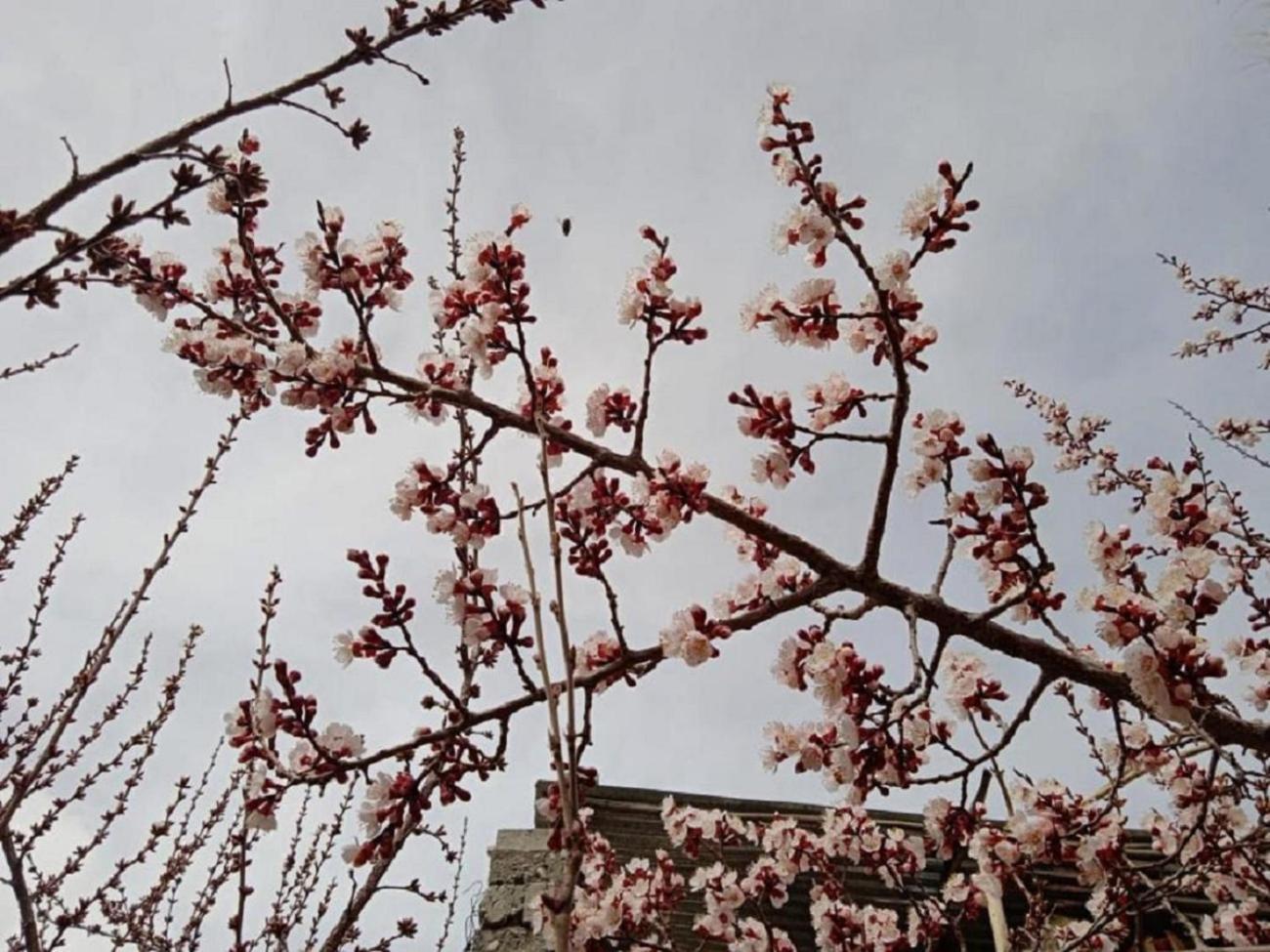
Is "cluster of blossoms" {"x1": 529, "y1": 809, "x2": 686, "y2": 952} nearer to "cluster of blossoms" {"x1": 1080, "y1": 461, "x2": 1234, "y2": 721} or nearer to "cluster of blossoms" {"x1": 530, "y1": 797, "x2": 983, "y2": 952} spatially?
"cluster of blossoms" {"x1": 530, "y1": 797, "x2": 983, "y2": 952}

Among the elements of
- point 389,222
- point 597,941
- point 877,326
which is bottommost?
point 597,941

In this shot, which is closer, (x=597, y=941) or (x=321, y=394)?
(x=321, y=394)

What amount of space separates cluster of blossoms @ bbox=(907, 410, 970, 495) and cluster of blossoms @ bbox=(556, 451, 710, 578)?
3.09ft

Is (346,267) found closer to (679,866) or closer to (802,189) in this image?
(802,189)

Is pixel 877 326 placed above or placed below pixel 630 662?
above

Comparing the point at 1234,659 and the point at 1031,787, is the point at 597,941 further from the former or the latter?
the point at 1234,659

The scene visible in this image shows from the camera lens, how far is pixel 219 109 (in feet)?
7.54

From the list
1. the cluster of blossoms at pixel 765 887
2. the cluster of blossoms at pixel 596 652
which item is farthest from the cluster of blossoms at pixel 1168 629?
the cluster of blossoms at pixel 765 887

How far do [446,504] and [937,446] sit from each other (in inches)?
77.2

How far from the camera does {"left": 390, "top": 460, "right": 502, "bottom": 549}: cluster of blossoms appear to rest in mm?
3037

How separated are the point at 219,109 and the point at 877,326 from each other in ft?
7.72

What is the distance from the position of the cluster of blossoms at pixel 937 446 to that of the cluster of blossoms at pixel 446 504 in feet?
5.69

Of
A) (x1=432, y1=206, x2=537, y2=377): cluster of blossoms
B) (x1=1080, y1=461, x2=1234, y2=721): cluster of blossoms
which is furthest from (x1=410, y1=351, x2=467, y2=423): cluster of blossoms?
(x1=1080, y1=461, x2=1234, y2=721): cluster of blossoms

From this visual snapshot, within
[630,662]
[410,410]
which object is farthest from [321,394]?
[630,662]
